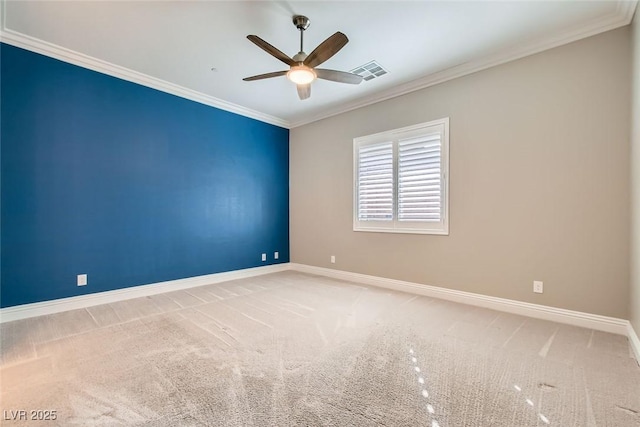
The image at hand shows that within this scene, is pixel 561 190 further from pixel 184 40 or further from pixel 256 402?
pixel 184 40

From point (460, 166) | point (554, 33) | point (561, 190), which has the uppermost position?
point (554, 33)

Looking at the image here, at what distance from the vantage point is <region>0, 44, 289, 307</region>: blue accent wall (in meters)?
3.03

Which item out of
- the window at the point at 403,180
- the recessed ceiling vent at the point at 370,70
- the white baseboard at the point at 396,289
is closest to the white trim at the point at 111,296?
the white baseboard at the point at 396,289

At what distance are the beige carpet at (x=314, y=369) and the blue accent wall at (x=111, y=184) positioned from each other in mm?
699

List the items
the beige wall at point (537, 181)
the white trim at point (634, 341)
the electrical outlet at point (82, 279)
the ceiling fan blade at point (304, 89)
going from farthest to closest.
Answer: the electrical outlet at point (82, 279)
the ceiling fan blade at point (304, 89)
the beige wall at point (537, 181)
the white trim at point (634, 341)

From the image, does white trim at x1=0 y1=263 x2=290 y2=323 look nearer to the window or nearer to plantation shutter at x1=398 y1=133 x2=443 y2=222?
the window

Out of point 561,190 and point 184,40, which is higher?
point 184,40

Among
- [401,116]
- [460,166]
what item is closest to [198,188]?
[401,116]

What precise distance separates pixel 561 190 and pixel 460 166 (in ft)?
3.53

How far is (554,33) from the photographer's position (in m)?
2.90

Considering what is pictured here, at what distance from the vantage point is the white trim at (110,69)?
118 inches

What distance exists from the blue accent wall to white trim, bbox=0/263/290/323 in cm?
9

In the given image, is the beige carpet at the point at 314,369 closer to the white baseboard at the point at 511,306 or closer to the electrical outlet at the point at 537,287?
the white baseboard at the point at 511,306

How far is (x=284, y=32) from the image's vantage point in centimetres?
292
